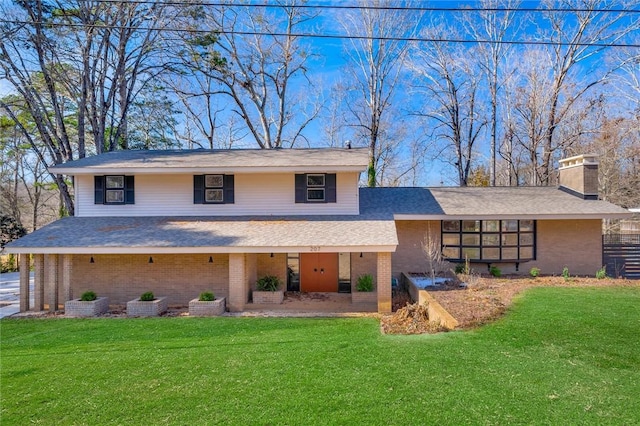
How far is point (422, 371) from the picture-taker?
5.63 metres

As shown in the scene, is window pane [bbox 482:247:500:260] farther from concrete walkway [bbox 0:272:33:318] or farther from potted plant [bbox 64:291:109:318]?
concrete walkway [bbox 0:272:33:318]

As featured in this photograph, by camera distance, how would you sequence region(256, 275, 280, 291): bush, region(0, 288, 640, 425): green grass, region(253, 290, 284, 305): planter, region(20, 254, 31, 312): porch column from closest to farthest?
region(0, 288, 640, 425): green grass → region(20, 254, 31, 312): porch column → region(253, 290, 284, 305): planter → region(256, 275, 280, 291): bush

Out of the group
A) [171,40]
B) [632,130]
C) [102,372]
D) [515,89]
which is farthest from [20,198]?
[632,130]

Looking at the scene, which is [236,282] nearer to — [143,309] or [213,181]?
[143,309]

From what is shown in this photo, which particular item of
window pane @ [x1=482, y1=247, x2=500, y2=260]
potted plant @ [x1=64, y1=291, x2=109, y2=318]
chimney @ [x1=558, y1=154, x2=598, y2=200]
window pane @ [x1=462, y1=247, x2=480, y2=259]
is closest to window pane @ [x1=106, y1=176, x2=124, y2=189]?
potted plant @ [x1=64, y1=291, x2=109, y2=318]

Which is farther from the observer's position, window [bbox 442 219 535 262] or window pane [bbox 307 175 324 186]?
window [bbox 442 219 535 262]

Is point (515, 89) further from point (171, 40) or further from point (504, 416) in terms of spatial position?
point (504, 416)

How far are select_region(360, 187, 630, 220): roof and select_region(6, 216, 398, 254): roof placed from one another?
2.38m

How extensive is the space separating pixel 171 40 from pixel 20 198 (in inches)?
818

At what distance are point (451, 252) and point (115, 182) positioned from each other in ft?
45.8

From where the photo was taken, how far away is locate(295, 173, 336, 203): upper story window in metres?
13.4

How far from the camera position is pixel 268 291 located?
11828mm

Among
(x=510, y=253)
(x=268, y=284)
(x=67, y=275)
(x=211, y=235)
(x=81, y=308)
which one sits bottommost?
(x=81, y=308)

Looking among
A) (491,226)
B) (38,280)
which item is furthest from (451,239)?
(38,280)
